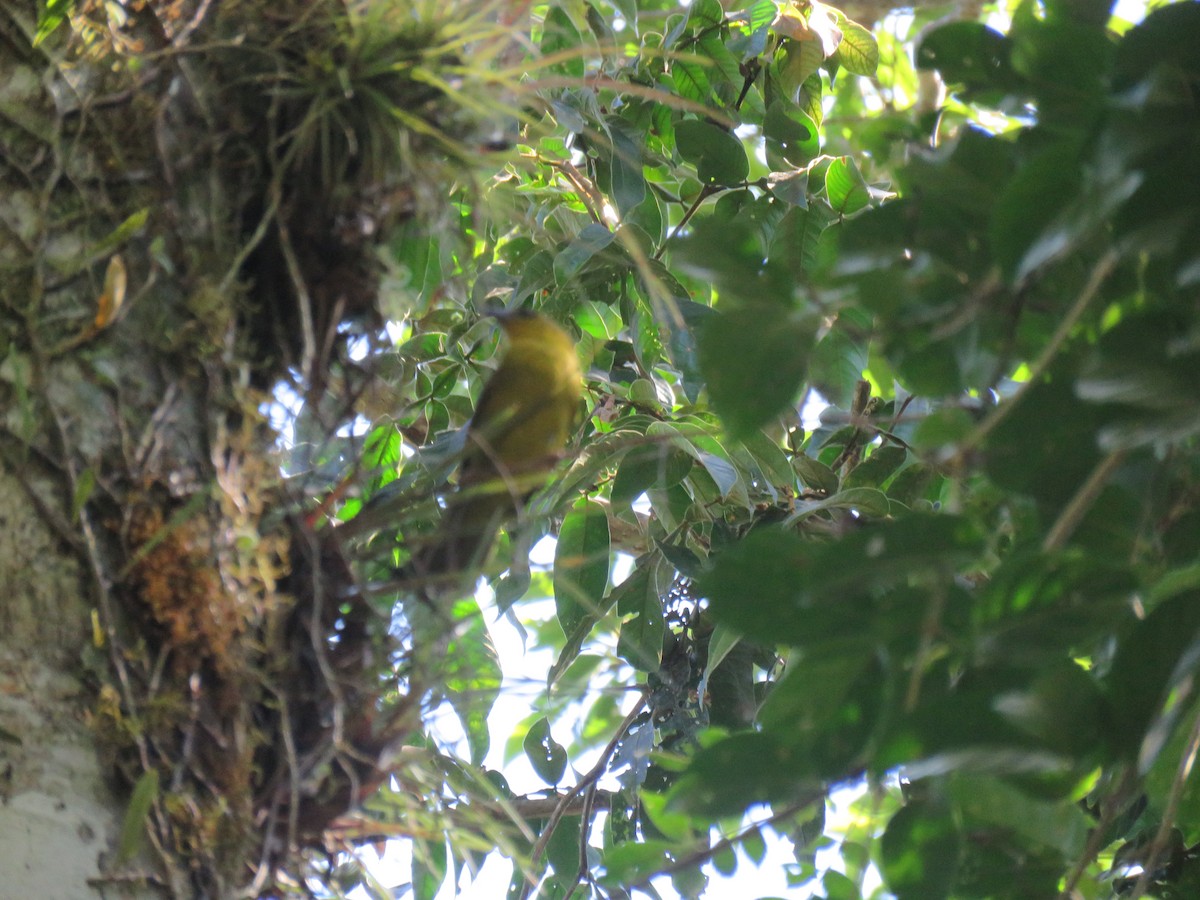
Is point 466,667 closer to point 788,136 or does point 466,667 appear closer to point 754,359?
point 754,359

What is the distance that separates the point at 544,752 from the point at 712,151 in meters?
1.60

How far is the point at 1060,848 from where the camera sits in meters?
1.43

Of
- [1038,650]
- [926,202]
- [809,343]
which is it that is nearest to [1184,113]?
[926,202]

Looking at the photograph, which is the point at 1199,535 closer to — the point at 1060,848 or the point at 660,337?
the point at 1060,848

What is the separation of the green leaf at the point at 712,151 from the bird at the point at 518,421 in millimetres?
581

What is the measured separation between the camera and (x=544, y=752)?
3.09m

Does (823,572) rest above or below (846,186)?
below

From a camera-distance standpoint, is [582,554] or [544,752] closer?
[582,554]

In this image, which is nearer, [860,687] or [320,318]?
[860,687]

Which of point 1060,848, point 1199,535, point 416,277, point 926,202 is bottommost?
point 1060,848

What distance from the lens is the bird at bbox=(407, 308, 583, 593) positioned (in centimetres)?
170

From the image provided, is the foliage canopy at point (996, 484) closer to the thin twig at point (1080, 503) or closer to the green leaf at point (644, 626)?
the thin twig at point (1080, 503)

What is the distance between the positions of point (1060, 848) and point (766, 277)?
32.3 inches

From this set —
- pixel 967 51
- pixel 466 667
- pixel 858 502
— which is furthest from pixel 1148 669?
pixel 858 502
